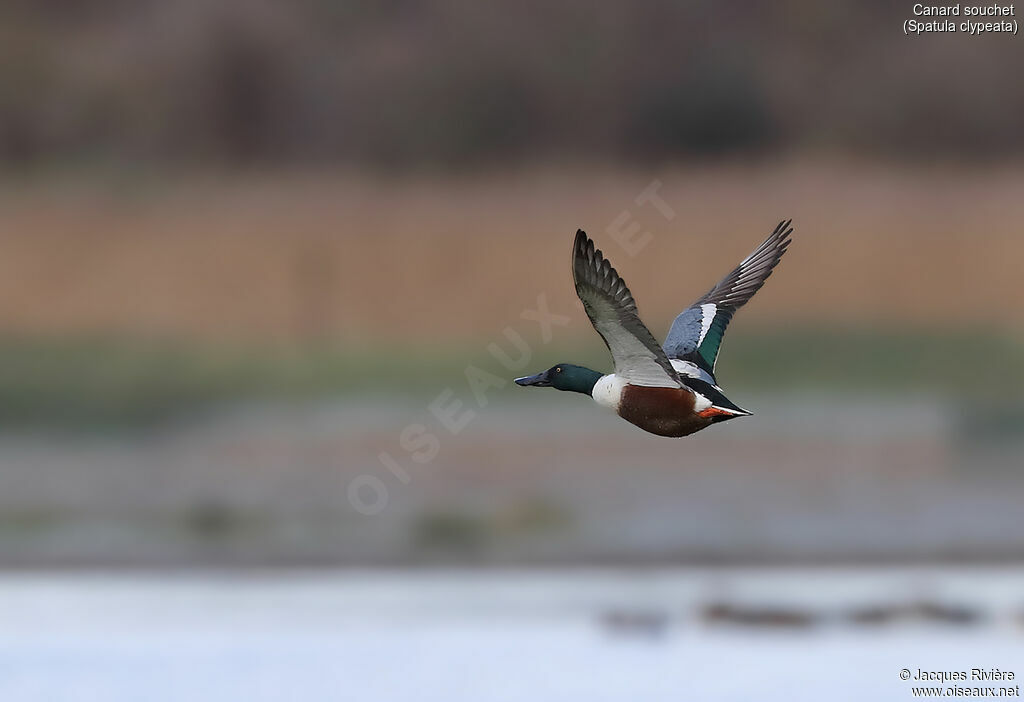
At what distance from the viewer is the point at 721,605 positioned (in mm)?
7238

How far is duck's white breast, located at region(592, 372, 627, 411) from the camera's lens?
13.8 ft

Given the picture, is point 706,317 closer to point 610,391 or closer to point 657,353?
point 610,391

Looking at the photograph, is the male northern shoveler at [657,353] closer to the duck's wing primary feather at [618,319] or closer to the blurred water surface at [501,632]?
the duck's wing primary feather at [618,319]

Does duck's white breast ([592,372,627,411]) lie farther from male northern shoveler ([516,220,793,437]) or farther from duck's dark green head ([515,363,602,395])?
duck's dark green head ([515,363,602,395])

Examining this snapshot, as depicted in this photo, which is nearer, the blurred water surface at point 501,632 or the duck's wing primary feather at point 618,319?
the duck's wing primary feather at point 618,319

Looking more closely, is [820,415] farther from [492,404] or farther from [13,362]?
[13,362]

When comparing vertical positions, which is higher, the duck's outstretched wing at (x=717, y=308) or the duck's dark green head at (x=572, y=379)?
the duck's outstretched wing at (x=717, y=308)

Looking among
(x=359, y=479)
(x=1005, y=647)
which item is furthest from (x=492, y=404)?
(x=1005, y=647)

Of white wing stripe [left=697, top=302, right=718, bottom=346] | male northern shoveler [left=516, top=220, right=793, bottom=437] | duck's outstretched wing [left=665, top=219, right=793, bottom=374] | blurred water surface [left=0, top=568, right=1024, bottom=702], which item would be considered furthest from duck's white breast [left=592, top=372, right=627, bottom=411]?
blurred water surface [left=0, top=568, right=1024, bottom=702]

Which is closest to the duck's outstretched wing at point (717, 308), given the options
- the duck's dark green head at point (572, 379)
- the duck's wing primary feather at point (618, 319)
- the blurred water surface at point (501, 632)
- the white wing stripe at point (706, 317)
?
the white wing stripe at point (706, 317)

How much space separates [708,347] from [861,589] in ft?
11.1

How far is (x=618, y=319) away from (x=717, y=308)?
977mm

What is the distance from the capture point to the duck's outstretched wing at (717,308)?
14.9 ft

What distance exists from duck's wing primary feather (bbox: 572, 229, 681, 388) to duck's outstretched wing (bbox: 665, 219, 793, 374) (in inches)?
16.1
